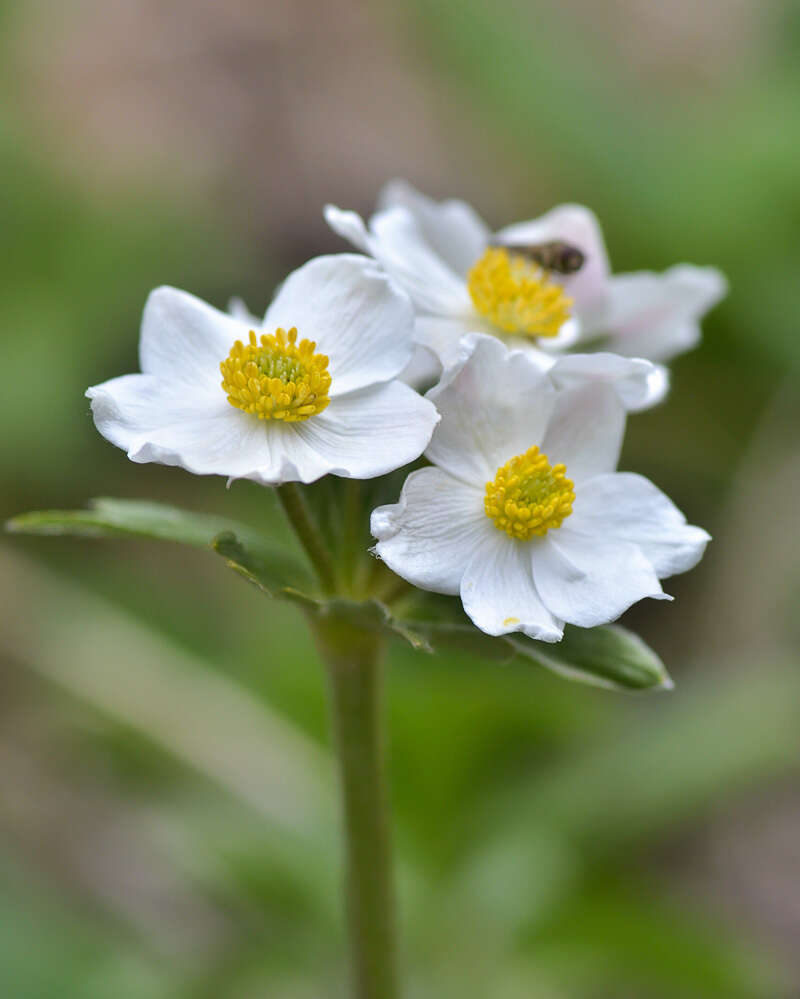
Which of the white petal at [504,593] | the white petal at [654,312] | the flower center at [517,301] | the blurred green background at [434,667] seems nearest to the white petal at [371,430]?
the white petal at [504,593]

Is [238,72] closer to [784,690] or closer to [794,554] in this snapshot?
[794,554]

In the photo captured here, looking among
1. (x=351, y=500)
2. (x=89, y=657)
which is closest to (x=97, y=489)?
(x=89, y=657)

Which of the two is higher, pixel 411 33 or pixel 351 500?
pixel 411 33

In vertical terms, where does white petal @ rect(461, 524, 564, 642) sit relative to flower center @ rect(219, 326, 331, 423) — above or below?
below

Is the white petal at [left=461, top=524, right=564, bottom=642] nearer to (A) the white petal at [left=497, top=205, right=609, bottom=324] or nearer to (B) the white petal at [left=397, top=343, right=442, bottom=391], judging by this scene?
(B) the white petal at [left=397, top=343, right=442, bottom=391]

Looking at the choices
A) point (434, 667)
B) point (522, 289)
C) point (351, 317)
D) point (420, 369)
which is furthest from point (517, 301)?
point (434, 667)

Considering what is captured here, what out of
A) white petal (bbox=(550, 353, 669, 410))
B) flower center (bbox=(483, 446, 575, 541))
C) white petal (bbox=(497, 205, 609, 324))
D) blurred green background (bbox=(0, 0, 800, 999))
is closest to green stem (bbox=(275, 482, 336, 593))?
flower center (bbox=(483, 446, 575, 541))

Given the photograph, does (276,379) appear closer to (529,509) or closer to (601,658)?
(529,509)
